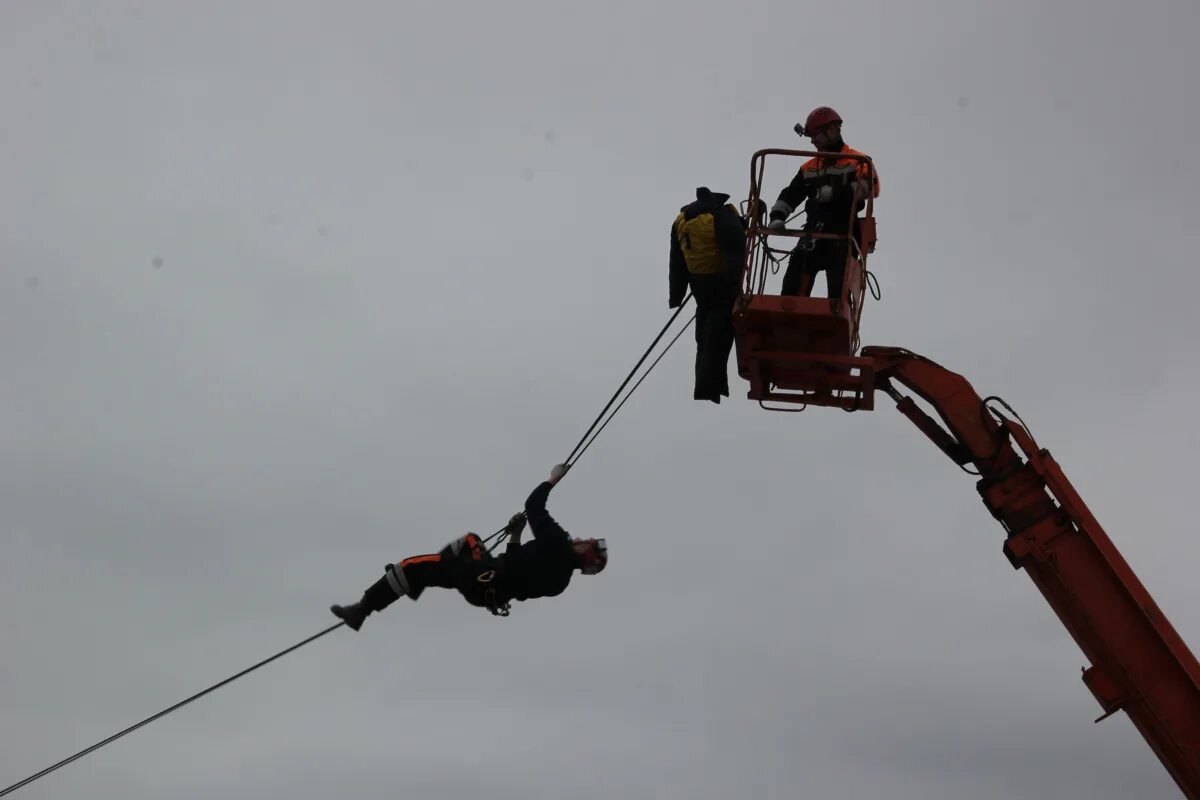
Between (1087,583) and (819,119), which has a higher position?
(819,119)

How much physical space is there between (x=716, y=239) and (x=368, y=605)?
4165 mm

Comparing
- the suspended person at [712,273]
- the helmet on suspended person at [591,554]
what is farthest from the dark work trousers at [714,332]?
the helmet on suspended person at [591,554]

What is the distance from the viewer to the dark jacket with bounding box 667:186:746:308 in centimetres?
1374

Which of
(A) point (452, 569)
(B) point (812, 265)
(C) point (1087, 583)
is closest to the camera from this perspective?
(C) point (1087, 583)

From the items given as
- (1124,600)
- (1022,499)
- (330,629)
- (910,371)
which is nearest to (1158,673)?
(1124,600)

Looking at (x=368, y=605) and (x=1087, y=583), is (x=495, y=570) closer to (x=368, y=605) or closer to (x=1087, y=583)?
(x=368, y=605)

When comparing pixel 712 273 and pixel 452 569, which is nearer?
pixel 452 569

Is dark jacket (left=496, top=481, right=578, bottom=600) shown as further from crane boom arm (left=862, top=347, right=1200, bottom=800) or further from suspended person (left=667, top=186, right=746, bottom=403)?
crane boom arm (left=862, top=347, right=1200, bottom=800)

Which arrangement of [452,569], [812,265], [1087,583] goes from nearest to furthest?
A: [1087,583]
[452,569]
[812,265]

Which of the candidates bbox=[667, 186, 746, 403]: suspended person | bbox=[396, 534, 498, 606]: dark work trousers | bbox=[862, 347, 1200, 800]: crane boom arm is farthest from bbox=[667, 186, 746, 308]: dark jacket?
bbox=[396, 534, 498, 606]: dark work trousers

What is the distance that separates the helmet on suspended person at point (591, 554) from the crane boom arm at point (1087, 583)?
301 cm

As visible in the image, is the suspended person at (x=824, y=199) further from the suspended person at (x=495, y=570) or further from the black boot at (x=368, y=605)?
the black boot at (x=368, y=605)

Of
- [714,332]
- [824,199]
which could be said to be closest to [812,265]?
[824,199]

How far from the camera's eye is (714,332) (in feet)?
45.4
